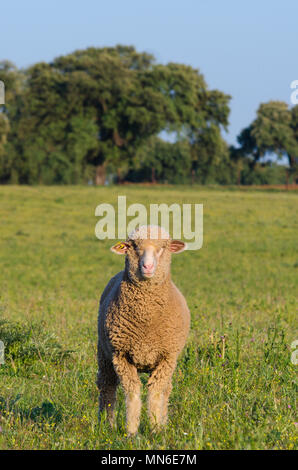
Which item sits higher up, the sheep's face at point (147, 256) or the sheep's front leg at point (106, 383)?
the sheep's face at point (147, 256)

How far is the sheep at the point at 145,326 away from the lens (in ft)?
13.3

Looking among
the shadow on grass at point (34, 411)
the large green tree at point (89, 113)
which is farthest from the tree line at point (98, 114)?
the shadow on grass at point (34, 411)

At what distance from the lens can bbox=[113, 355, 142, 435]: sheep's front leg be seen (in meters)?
4.08

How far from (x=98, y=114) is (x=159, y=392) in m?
53.3

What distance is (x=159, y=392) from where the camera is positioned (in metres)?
4.18

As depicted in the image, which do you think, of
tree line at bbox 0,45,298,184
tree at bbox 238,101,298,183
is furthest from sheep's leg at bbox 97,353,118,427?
tree at bbox 238,101,298,183

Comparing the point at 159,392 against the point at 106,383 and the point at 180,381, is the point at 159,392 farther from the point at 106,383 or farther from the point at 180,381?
the point at 180,381

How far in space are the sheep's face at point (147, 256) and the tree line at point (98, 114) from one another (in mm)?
43636

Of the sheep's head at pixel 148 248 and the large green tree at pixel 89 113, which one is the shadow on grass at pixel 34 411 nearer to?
the sheep's head at pixel 148 248

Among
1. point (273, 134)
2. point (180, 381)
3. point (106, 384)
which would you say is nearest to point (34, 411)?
point (106, 384)
